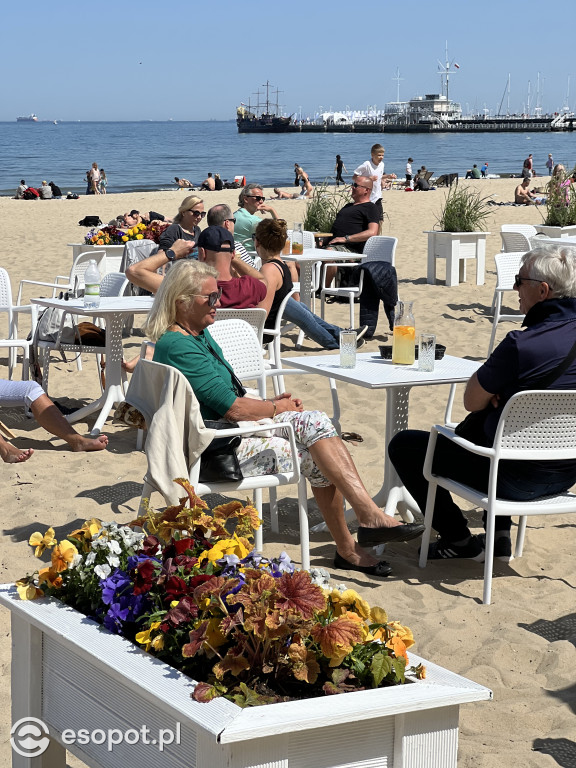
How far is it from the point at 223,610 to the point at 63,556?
48 centimetres

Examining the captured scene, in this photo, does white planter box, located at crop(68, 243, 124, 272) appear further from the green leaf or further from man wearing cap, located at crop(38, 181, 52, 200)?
man wearing cap, located at crop(38, 181, 52, 200)

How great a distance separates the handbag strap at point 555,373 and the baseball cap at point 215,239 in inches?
97.1

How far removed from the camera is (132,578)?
2.13m

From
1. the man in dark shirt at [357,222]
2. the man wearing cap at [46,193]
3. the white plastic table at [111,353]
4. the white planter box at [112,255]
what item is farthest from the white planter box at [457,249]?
the man wearing cap at [46,193]

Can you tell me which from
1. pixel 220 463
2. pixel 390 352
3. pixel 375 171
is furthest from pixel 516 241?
pixel 220 463

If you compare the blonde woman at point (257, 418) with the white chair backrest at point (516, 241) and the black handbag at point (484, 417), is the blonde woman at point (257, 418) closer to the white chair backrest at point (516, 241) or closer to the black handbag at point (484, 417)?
the black handbag at point (484, 417)

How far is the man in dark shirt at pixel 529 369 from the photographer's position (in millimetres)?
3547

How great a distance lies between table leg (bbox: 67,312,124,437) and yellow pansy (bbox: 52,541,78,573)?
3.79m

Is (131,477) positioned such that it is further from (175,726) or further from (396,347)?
(175,726)

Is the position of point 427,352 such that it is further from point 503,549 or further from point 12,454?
point 12,454

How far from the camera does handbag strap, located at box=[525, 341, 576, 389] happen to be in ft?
11.6

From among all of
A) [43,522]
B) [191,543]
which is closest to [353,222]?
[43,522]

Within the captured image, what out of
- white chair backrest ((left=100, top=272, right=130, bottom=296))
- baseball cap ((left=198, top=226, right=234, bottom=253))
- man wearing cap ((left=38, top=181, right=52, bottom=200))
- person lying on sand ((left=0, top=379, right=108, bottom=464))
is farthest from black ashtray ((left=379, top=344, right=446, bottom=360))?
man wearing cap ((left=38, top=181, right=52, bottom=200))

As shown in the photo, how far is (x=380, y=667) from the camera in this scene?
1.82m
